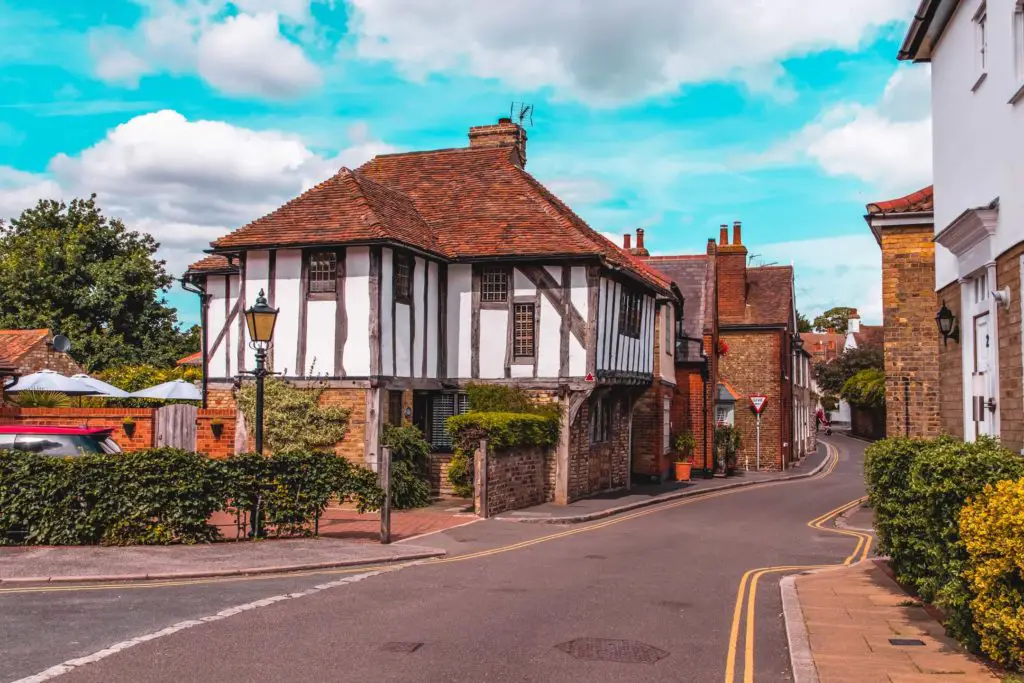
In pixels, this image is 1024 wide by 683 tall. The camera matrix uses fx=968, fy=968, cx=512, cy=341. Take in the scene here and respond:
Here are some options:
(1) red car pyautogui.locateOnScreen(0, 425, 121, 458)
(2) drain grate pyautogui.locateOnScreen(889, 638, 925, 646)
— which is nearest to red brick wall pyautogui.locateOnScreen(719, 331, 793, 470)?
(1) red car pyautogui.locateOnScreen(0, 425, 121, 458)

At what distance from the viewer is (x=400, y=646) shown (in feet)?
28.9

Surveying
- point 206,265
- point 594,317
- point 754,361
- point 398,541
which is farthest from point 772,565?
point 754,361

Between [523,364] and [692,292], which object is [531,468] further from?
[692,292]

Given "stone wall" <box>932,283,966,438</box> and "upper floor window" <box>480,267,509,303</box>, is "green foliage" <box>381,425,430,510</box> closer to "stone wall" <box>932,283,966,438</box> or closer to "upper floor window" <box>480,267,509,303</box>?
"upper floor window" <box>480,267,509,303</box>

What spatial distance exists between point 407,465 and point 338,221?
18.9ft

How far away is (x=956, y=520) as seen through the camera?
8469mm

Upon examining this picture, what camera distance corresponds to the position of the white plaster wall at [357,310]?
21.2 meters

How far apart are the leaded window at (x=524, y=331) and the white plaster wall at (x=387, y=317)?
357 centimetres

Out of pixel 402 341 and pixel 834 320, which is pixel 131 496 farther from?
pixel 834 320

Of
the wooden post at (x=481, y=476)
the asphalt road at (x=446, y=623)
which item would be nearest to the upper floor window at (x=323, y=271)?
the wooden post at (x=481, y=476)

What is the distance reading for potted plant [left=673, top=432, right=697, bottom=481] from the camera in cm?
3441

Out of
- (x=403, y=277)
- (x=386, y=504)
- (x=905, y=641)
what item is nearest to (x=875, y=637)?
(x=905, y=641)

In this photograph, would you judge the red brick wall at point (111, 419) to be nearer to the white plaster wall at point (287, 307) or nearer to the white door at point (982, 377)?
the white plaster wall at point (287, 307)

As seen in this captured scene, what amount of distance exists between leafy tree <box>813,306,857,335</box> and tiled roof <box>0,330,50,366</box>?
344ft
